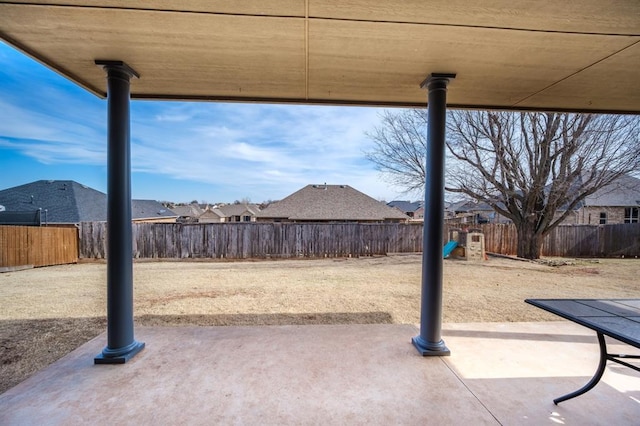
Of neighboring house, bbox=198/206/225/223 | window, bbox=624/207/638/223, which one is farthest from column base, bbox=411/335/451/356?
neighboring house, bbox=198/206/225/223

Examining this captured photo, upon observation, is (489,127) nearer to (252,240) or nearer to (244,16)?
(252,240)

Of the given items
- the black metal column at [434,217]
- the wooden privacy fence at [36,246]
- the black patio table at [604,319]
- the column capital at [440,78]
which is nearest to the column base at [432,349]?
the black metal column at [434,217]

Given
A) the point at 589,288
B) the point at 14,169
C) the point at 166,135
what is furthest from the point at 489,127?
the point at 14,169

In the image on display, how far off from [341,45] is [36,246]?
1299 centimetres

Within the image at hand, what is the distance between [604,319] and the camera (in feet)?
6.14

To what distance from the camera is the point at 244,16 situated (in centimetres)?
202

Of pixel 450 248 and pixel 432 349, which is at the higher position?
pixel 432 349

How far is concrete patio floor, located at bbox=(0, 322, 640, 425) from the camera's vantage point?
2025 millimetres

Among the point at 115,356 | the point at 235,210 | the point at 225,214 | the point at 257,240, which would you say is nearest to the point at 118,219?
the point at 115,356

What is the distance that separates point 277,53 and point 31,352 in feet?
13.1

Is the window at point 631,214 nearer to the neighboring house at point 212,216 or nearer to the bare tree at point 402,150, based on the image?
the bare tree at point 402,150

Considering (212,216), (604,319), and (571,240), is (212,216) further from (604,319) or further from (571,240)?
(604,319)

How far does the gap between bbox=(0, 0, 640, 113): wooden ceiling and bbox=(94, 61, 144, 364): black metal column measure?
0.27 m

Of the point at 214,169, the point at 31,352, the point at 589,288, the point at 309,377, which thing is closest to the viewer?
the point at 309,377
